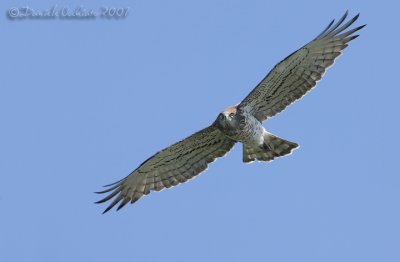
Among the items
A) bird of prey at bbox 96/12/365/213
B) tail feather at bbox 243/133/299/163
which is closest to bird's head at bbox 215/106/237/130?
bird of prey at bbox 96/12/365/213

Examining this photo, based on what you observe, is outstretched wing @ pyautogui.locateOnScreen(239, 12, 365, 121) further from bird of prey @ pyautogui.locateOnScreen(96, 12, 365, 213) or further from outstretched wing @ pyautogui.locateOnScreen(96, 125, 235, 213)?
outstretched wing @ pyautogui.locateOnScreen(96, 125, 235, 213)

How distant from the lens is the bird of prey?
64.8ft

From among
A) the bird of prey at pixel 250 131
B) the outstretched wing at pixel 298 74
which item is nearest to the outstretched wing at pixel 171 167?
the bird of prey at pixel 250 131

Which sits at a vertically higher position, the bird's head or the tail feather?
the bird's head

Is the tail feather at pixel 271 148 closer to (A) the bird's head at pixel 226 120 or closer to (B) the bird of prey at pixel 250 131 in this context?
(B) the bird of prey at pixel 250 131

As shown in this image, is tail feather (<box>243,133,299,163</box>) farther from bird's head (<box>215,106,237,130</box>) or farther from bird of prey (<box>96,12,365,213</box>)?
bird's head (<box>215,106,237,130</box>)

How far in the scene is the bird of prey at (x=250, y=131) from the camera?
19.8 metres

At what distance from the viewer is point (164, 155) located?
2044cm

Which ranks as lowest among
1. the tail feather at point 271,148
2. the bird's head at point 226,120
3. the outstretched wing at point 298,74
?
the tail feather at point 271,148

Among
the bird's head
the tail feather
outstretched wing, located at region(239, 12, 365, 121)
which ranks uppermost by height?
outstretched wing, located at region(239, 12, 365, 121)

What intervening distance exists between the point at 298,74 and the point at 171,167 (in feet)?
9.50

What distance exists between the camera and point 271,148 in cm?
2041

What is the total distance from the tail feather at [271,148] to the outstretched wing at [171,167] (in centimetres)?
45

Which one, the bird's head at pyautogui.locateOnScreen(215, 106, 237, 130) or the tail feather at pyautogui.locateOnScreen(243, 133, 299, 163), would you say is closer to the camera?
the bird's head at pyautogui.locateOnScreen(215, 106, 237, 130)
